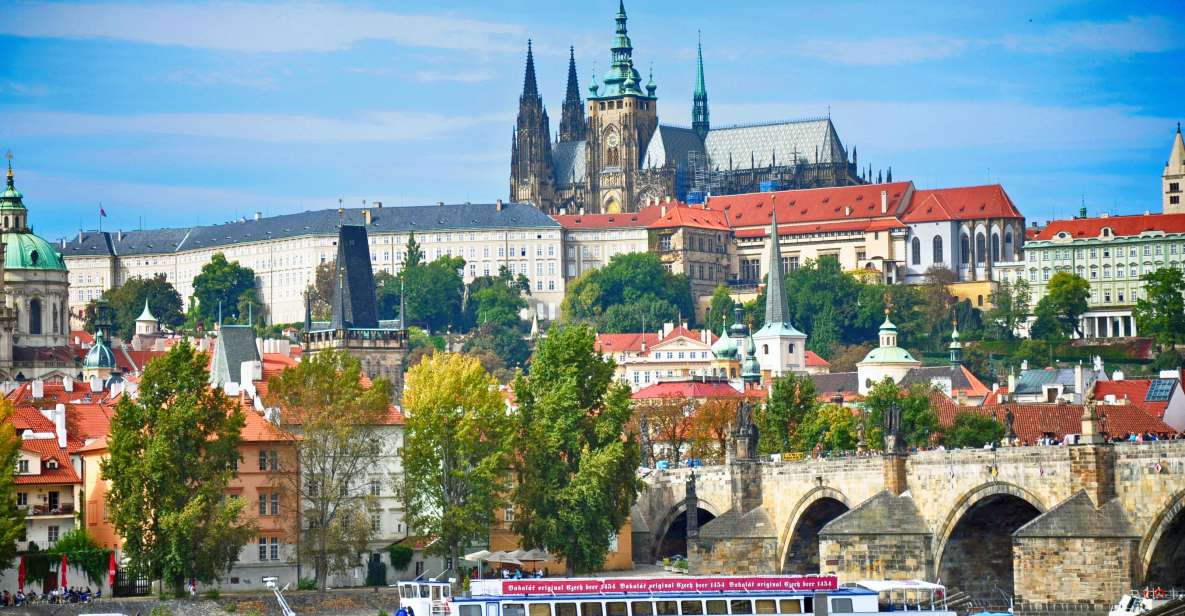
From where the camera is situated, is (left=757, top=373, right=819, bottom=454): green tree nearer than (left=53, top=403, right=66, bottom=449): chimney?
No

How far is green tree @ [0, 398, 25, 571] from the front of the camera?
72438 millimetres

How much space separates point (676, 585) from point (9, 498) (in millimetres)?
20623

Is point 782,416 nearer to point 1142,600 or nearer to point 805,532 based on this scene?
point 805,532

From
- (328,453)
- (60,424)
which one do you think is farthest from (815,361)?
(328,453)

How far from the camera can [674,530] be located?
91312 mm

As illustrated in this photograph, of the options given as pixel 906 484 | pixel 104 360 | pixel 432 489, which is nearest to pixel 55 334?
pixel 104 360

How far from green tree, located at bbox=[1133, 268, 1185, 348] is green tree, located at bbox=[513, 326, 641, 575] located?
351 ft

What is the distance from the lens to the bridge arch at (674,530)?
88.6 metres

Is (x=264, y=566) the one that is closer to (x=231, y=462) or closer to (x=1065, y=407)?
(x=231, y=462)

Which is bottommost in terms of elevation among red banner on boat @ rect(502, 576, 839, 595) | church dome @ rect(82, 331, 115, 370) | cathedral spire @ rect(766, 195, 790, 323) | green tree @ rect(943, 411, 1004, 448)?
red banner on boat @ rect(502, 576, 839, 595)

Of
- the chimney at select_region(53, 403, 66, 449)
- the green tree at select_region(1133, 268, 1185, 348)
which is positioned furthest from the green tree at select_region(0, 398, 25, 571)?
the green tree at select_region(1133, 268, 1185, 348)

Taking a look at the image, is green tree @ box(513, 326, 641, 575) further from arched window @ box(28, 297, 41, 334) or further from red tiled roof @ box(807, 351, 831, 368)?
red tiled roof @ box(807, 351, 831, 368)

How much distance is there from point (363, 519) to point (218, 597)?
5467 millimetres

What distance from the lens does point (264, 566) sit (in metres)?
78.1
